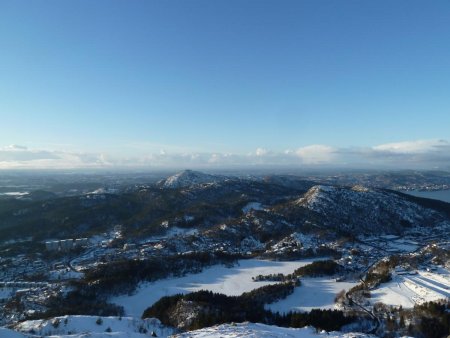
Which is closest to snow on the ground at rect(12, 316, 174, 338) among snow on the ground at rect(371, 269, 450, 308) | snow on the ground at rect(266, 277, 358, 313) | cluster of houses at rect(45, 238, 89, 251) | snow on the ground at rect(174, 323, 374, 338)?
snow on the ground at rect(174, 323, 374, 338)

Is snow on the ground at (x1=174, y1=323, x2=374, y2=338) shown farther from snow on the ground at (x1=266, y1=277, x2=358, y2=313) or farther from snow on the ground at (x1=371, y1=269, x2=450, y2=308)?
snow on the ground at (x1=371, y1=269, x2=450, y2=308)

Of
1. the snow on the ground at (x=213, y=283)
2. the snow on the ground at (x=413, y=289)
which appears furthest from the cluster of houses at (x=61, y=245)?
the snow on the ground at (x=413, y=289)

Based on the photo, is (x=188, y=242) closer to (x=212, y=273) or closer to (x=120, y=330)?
(x=212, y=273)

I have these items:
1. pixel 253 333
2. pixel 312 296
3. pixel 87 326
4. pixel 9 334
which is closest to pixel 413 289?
pixel 312 296

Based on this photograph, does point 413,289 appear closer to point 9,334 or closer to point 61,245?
point 9,334

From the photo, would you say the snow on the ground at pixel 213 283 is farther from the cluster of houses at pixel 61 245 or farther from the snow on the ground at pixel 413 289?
the cluster of houses at pixel 61 245

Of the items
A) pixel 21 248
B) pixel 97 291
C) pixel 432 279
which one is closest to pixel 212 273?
pixel 97 291
